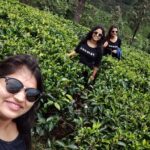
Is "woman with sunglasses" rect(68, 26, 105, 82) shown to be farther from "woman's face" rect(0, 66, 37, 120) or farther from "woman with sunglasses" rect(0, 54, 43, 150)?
"woman's face" rect(0, 66, 37, 120)

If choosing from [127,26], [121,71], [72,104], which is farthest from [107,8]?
[72,104]

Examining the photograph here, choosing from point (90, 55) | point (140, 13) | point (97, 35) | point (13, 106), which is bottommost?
point (140, 13)

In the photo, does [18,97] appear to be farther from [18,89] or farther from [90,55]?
[90,55]

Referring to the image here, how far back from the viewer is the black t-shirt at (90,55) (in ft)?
26.3

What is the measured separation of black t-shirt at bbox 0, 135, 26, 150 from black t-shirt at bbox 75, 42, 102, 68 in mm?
4926

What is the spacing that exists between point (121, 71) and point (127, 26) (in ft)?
140

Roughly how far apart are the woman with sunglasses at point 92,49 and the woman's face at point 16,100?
490 centimetres

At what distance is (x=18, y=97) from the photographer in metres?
2.93

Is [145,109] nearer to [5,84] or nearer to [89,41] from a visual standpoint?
[89,41]

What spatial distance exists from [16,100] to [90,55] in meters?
5.19

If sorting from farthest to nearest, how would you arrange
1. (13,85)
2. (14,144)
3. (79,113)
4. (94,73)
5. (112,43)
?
(112,43)
(94,73)
(79,113)
(14,144)
(13,85)

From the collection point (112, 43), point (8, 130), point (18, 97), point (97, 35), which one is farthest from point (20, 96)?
point (112, 43)

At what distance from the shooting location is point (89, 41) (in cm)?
821

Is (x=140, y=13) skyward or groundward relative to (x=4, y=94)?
groundward
